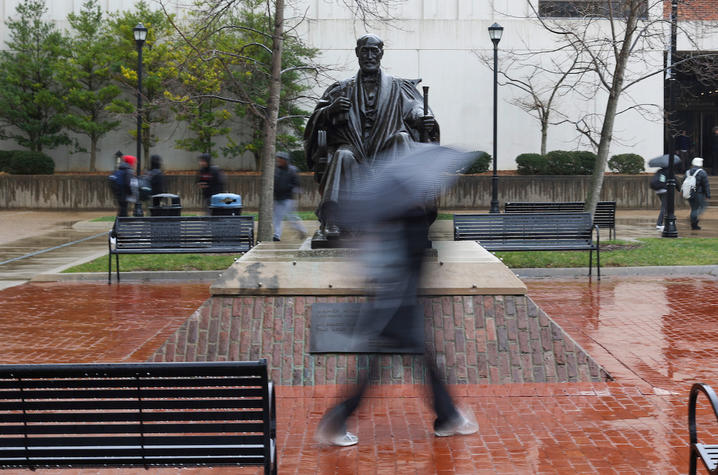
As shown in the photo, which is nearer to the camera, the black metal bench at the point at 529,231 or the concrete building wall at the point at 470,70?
the black metal bench at the point at 529,231

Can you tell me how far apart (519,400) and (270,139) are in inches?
394

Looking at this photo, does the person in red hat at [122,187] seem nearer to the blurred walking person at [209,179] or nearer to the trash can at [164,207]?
the trash can at [164,207]

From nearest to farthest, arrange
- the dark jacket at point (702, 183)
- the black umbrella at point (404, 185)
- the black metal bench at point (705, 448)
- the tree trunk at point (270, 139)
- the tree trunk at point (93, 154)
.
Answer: the black metal bench at point (705, 448), the black umbrella at point (404, 185), the tree trunk at point (270, 139), the dark jacket at point (702, 183), the tree trunk at point (93, 154)

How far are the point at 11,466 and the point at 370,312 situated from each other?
2111mm

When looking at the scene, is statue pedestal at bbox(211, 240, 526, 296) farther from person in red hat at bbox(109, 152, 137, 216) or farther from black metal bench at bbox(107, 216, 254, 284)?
person in red hat at bbox(109, 152, 137, 216)

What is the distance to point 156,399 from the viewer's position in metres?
4.16

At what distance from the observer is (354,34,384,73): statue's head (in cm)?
816

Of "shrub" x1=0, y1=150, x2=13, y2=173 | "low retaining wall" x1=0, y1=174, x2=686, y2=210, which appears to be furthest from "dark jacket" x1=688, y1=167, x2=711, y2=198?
"shrub" x1=0, y1=150, x2=13, y2=173

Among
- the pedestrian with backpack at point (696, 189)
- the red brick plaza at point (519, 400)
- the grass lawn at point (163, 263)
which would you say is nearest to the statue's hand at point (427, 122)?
the red brick plaza at point (519, 400)

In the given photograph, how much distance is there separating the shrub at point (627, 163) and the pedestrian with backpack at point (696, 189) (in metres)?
9.32

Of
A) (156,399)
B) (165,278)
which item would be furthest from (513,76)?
(156,399)

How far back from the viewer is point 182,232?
43.4ft

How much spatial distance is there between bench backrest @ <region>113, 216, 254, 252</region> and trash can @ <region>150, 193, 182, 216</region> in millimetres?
4730

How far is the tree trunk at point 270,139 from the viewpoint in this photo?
15.4 metres
